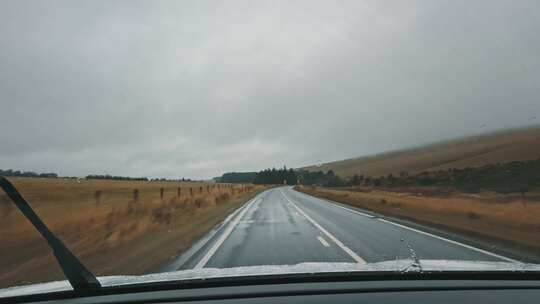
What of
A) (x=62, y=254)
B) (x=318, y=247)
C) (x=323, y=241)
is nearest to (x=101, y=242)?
(x=323, y=241)

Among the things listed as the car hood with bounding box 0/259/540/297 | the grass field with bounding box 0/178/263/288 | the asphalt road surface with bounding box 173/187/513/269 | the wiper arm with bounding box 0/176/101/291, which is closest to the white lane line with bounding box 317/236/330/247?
the asphalt road surface with bounding box 173/187/513/269

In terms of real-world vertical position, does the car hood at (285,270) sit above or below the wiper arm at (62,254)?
below

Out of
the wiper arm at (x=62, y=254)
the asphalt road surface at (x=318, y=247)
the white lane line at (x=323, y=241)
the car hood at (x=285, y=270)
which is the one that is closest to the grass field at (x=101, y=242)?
the asphalt road surface at (x=318, y=247)

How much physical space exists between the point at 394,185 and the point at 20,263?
82801 millimetres

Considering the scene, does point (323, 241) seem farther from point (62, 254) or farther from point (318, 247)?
point (62, 254)

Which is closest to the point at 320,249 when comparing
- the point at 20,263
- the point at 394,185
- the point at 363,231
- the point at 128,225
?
the point at 363,231

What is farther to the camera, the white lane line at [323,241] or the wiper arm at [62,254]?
the white lane line at [323,241]

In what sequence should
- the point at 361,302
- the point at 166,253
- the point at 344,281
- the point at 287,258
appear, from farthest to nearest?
the point at 166,253 < the point at 287,258 < the point at 344,281 < the point at 361,302

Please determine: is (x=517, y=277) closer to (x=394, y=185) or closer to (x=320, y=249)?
(x=320, y=249)

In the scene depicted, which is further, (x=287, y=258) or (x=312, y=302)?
(x=287, y=258)

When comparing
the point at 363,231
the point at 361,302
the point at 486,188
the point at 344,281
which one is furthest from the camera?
the point at 486,188

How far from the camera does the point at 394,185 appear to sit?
8888 cm

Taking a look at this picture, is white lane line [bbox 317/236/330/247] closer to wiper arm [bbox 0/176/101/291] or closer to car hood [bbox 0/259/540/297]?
car hood [bbox 0/259/540/297]

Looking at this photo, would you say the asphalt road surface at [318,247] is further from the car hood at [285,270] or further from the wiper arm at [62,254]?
the wiper arm at [62,254]
